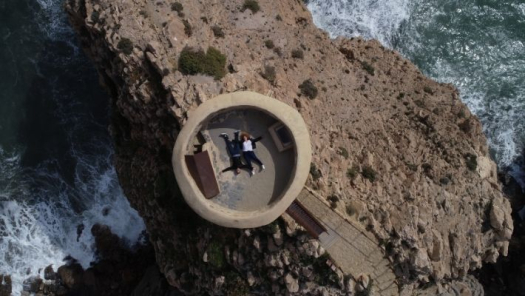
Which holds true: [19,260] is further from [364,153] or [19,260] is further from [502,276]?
[502,276]

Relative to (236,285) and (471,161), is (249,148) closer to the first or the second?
(236,285)

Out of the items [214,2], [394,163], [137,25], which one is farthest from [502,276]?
[137,25]

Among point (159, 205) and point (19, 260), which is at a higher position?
→ point (159, 205)

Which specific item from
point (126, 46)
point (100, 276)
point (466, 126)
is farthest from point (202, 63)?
point (100, 276)

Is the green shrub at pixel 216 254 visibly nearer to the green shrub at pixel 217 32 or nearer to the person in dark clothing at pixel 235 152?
the person in dark clothing at pixel 235 152

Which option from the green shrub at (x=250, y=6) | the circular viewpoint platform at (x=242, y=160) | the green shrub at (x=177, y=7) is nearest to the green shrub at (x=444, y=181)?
the circular viewpoint platform at (x=242, y=160)

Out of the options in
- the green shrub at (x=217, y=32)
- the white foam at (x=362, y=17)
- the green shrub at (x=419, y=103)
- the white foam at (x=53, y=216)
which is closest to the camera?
the green shrub at (x=217, y=32)
